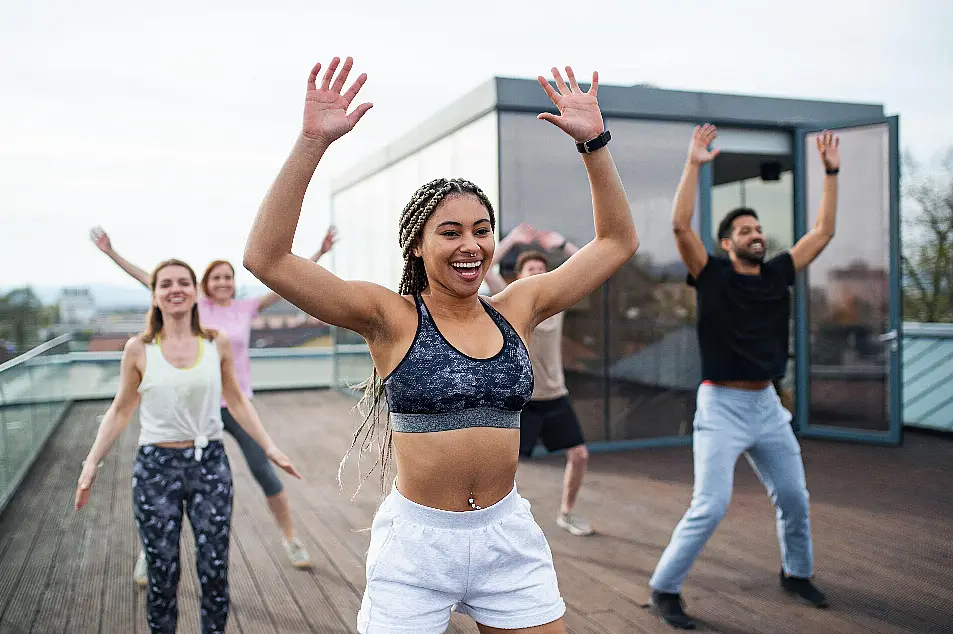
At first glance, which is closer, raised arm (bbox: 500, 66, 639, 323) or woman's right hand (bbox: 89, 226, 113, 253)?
raised arm (bbox: 500, 66, 639, 323)

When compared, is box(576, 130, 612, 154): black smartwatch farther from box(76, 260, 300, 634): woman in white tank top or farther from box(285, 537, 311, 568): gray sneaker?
box(285, 537, 311, 568): gray sneaker

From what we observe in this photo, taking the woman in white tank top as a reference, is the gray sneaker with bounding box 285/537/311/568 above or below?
below

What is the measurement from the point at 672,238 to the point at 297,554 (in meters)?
5.09

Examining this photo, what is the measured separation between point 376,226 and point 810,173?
6194 mm

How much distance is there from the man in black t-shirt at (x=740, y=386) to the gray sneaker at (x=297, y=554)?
1921 millimetres

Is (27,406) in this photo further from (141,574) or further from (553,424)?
(553,424)

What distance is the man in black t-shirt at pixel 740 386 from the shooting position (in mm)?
3551

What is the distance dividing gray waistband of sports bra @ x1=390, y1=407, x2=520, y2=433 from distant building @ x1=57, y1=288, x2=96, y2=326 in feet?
39.7

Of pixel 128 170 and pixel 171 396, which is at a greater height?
pixel 128 170

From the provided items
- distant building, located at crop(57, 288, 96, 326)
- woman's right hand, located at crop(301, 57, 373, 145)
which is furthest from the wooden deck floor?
distant building, located at crop(57, 288, 96, 326)

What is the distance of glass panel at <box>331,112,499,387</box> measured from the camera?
7828mm

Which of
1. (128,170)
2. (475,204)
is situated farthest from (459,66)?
(128,170)

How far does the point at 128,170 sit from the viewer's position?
44.6 feet

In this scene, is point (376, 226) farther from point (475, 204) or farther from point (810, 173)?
point (475, 204)
